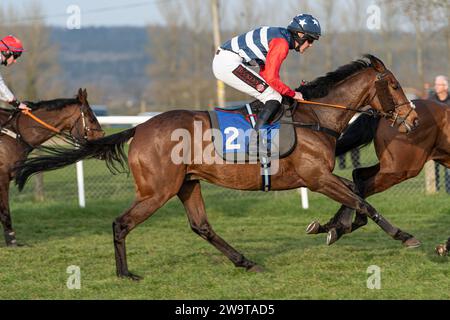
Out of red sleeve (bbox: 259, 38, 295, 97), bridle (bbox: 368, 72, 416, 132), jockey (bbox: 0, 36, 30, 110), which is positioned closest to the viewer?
red sleeve (bbox: 259, 38, 295, 97)

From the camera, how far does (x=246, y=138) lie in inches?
234

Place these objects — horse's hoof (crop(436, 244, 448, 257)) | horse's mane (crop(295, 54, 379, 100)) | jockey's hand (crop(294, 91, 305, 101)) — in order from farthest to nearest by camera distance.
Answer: horse's hoof (crop(436, 244, 448, 257)), horse's mane (crop(295, 54, 379, 100)), jockey's hand (crop(294, 91, 305, 101))

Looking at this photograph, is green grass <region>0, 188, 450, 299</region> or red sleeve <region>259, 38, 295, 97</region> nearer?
green grass <region>0, 188, 450, 299</region>

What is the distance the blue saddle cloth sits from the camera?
593 centimetres

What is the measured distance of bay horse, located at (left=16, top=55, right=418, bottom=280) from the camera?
19.2 ft

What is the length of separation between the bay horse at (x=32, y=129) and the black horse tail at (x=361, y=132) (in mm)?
2729

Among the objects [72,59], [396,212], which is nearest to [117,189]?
[396,212]

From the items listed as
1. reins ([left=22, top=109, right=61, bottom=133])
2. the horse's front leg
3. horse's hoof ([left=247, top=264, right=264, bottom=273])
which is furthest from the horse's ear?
the horse's front leg

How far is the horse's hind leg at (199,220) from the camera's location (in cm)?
620

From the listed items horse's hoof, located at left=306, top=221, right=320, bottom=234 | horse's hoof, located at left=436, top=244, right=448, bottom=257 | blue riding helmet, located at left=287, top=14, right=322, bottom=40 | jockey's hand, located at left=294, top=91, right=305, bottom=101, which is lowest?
horse's hoof, located at left=436, top=244, right=448, bottom=257

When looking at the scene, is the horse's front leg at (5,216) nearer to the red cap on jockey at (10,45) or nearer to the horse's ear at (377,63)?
the red cap on jockey at (10,45)

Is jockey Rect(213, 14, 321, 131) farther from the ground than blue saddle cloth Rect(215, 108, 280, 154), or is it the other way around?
jockey Rect(213, 14, 321, 131)

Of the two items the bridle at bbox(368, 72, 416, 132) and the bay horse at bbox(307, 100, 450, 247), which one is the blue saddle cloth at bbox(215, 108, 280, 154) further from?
the bay horse at bbox(307, 100, 450, 247)

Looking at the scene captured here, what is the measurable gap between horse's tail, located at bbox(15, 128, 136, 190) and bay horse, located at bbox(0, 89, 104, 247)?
47.2 inches
